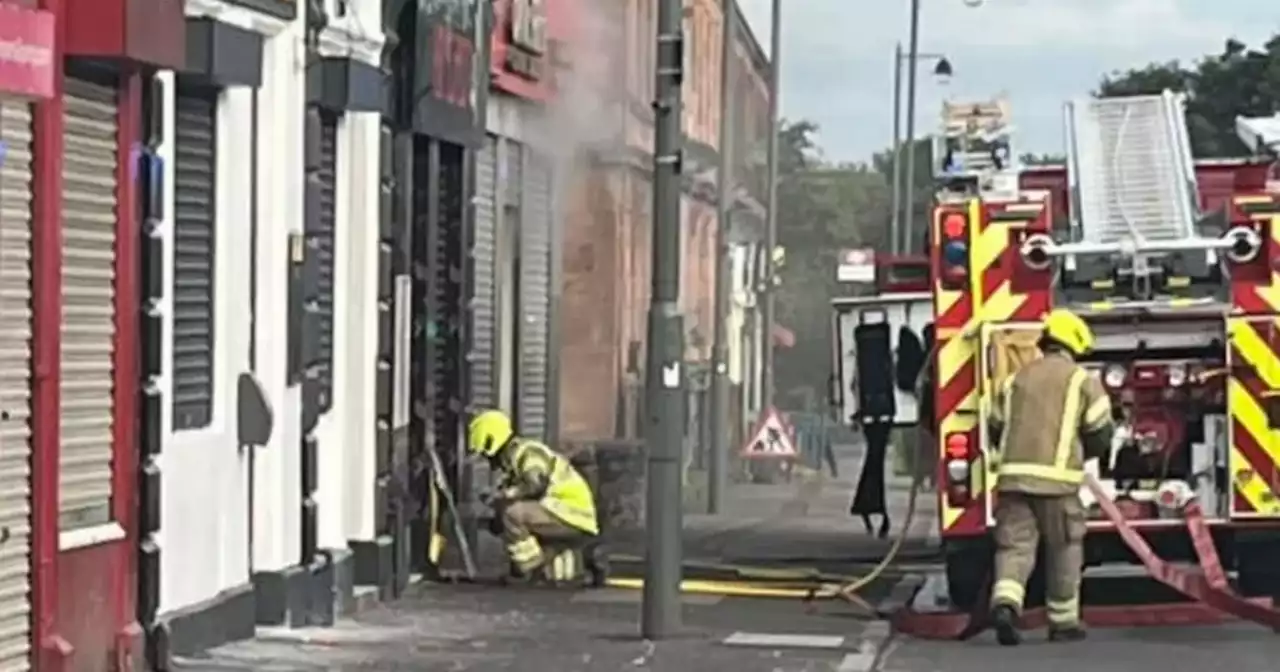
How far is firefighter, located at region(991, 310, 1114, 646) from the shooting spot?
1359cm

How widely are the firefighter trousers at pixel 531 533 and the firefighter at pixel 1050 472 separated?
3.57 m

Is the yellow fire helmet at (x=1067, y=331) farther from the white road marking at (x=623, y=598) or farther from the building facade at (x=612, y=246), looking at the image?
the building facade at (x=612, y=246)

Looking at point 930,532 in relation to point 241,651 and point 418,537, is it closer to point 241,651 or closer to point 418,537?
point 418,537

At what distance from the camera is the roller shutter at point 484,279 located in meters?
19.0

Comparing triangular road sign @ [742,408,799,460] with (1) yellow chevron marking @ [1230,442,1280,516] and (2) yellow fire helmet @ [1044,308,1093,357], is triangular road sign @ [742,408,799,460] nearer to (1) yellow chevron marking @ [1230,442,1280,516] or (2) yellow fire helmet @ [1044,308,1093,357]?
(1) yellow chevron marking @ [1230,442,1280,516]

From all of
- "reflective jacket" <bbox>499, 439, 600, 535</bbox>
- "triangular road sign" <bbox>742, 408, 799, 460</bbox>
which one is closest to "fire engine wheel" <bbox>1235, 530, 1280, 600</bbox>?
"reflective jacket" <bbox>499, 439, 600, 535</bbox>

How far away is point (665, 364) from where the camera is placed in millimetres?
13852

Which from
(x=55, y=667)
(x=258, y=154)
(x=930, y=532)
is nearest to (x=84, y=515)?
(x=55, y=667)

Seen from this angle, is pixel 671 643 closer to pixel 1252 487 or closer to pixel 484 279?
pixel 1252 487

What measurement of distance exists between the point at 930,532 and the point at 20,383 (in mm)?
14721

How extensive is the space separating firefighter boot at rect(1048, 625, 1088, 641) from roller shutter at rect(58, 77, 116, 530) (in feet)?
16.8

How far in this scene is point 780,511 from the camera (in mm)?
31688

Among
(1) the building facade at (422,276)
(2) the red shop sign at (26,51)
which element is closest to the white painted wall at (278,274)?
(1) the building facade at (422,276)

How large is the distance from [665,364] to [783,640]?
5.01ft
